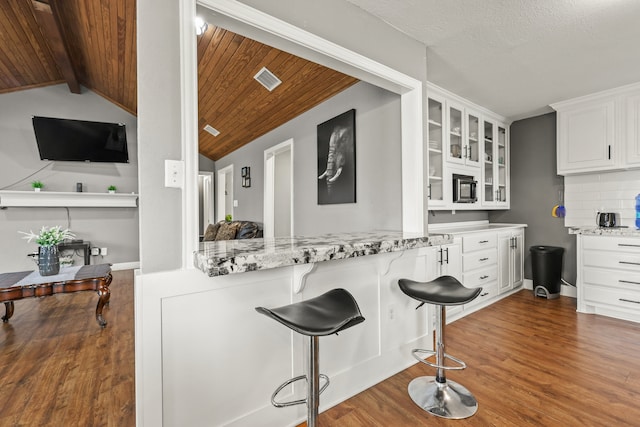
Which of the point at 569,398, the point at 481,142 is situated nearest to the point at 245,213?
the point at 481,142

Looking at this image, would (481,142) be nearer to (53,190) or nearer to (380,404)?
(380,404)

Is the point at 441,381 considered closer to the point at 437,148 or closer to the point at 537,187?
the point at 437,148

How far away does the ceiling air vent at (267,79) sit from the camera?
280 centimetres

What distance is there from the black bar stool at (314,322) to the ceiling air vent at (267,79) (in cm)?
227

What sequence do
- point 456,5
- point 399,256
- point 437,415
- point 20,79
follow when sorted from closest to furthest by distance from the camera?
point 437,415
point 456,5
point 399,256
point 20,79

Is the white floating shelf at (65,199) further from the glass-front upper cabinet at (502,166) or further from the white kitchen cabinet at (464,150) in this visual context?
the glass-front upper cabinet at (502,166)

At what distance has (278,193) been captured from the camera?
5.46m

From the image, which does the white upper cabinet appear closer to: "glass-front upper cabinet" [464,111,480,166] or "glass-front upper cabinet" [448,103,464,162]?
"glass-front upper cabinet" [464,111,480,166]

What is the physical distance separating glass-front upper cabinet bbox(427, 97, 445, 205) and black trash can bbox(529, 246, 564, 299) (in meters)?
1.61

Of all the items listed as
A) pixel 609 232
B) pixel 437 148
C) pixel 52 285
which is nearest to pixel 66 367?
pixel 52 285

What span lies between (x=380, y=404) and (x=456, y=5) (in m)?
2.50

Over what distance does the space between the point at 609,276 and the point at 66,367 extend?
191 inches

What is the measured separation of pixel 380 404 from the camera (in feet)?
5.72

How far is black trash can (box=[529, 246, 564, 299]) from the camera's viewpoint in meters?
3.59
